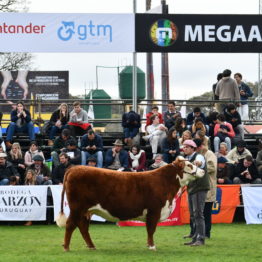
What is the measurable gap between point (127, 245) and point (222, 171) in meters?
6.50

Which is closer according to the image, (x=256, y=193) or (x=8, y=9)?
(x=256, y=193)

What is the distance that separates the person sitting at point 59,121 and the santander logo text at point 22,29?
238 cm

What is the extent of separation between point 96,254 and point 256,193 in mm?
7889

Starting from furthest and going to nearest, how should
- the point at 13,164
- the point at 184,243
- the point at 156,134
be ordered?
the point at 156,134
the point at 13,164
the point at 184,243

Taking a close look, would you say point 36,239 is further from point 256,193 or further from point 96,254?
point 256,193

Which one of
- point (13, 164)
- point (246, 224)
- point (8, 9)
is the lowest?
point (246, 224)

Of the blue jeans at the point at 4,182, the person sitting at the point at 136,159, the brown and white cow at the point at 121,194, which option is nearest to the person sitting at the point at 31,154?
the blue jeans at the point at 4,182

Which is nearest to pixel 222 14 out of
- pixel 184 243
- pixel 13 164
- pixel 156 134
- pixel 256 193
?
pixel 156 134

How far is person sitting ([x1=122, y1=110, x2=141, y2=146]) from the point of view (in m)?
24.3

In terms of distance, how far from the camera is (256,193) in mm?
21578

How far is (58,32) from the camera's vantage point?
78.0 feet

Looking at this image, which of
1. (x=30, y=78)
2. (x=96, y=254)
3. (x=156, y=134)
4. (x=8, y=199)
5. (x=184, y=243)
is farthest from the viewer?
(x=30, y=78)

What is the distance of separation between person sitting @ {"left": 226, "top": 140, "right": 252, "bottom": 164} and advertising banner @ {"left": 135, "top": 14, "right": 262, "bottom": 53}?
3.21 meters

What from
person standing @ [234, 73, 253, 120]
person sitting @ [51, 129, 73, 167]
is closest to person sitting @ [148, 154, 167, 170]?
person sitting @ [51, 129, 73, 167]
